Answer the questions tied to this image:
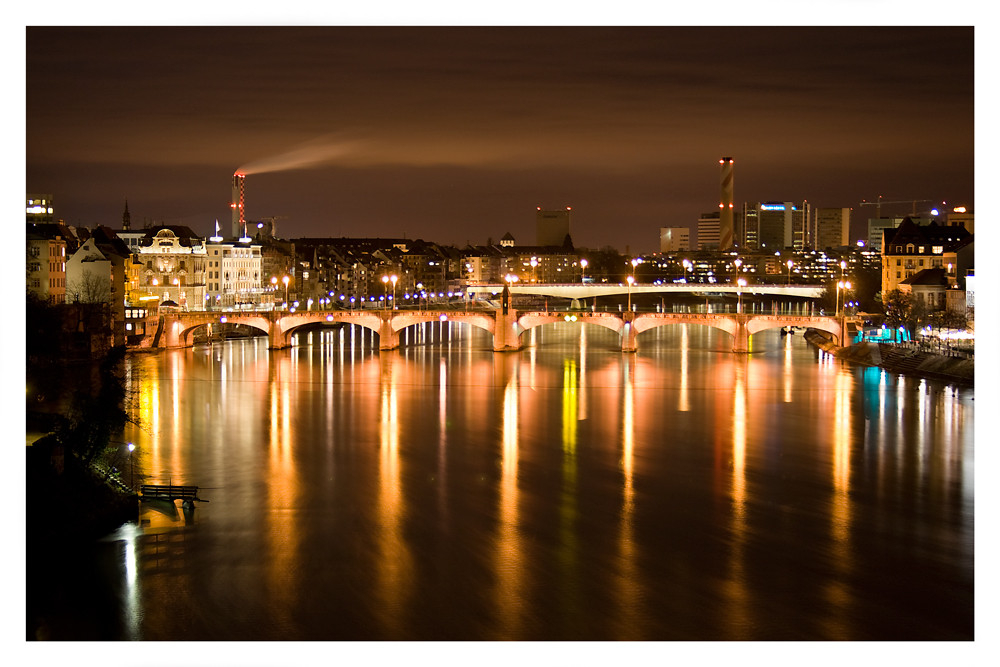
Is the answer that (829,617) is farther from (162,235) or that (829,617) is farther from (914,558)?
(162,235)

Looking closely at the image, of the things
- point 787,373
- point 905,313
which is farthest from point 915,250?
point 787,373

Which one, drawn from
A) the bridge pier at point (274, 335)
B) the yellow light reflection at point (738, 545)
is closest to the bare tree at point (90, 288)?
the bridge pier at point (274, 335)

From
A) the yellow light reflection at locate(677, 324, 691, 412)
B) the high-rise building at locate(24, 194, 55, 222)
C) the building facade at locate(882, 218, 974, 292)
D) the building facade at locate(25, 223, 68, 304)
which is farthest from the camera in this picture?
the high-rise building at locate(24, 194, 55, 222)

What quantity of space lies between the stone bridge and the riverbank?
1177mm

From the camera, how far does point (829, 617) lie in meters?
5.65

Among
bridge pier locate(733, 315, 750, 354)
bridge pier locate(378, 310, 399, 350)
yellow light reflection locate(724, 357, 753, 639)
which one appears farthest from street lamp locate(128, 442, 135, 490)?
bridge pier locate(733, 315, 750, 354)

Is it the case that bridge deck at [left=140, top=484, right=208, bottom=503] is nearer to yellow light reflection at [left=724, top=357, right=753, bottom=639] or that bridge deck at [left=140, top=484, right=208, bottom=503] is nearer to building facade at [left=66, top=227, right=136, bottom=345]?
yellow light reflection at [left=724, top=357, right=753, bottom=639]

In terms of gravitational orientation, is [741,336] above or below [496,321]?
below

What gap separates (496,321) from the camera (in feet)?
65.0

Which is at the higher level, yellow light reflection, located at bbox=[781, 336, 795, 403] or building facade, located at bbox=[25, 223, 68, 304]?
building facade, located at bbox=[25, 223, 68, 304]

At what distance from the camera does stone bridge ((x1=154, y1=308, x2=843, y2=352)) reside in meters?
19.3

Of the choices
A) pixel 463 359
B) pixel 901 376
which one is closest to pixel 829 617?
pixel 901 376

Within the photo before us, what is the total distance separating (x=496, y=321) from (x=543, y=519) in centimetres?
1250

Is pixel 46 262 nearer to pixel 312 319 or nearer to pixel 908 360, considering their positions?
pixel 312 319
